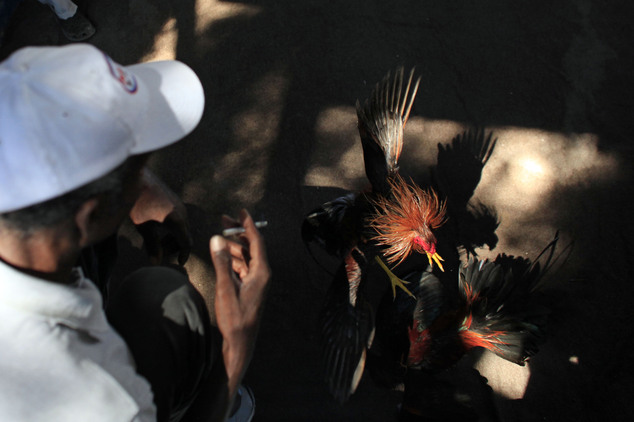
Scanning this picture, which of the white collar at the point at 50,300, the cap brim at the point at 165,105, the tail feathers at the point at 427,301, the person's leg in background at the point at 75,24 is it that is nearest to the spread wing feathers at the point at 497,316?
the tail feathers at the point at 427,301

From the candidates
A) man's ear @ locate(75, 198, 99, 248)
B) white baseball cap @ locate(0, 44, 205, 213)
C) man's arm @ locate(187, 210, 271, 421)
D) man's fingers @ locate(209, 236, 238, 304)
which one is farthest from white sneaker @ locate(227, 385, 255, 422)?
white baseball cap @ locate(0, 44, 205, 213)

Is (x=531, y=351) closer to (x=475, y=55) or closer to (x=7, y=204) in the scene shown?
(x=475, y=55)

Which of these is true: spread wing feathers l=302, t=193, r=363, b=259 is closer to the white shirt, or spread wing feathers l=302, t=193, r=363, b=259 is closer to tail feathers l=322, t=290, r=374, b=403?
tail feathers l=322, t=290, r=374, b=403

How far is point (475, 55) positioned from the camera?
10.0ft

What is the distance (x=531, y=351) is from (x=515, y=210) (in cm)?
90

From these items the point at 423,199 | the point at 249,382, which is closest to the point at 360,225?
the point at 423,199

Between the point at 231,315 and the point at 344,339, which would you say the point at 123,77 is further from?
the point at 344,339

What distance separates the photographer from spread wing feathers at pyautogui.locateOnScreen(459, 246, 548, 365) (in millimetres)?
2113

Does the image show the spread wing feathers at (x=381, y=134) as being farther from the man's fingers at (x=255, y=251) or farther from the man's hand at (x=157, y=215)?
the man's hand at (x=157, y=215)

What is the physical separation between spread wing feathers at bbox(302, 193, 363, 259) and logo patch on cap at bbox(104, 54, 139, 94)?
123cm

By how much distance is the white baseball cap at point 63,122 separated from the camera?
969 mm

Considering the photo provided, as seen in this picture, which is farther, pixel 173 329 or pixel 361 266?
pixel 361 266

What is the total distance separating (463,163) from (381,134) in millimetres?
773

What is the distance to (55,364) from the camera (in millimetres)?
958
